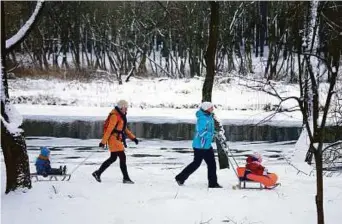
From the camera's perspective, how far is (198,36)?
4797 cm

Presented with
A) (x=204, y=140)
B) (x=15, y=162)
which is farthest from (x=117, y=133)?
(x=15, y=162)

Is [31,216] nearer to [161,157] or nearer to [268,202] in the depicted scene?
[268,202]

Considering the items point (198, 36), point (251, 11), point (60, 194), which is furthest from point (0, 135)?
point (251, 11)

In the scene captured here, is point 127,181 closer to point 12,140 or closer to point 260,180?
point 260,180

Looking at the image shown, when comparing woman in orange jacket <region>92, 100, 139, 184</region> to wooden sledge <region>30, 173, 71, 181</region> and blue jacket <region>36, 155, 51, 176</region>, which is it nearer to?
wooden sledge <region>30, 173, 71, 181</region>

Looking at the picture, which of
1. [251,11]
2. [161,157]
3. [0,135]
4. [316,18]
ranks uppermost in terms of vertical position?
[251,11]

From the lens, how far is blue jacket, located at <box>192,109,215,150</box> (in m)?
10.3

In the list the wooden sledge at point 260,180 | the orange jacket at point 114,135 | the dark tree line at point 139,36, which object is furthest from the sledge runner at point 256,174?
the dark tree line at point 139,36

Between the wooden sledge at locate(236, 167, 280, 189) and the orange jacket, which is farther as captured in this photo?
the orange jacket

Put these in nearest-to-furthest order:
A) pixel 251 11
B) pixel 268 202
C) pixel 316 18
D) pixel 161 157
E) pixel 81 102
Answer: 1. pixel 268 202
2. pixel 316 18
3. pixel 161 157
4. pixel 81 102
5. pixel 251 11

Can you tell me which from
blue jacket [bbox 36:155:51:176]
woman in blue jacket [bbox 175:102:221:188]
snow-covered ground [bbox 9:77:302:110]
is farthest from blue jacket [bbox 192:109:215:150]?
snow-covered ground [bbox 9:77:302:110]

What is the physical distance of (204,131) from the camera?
10.3 metres

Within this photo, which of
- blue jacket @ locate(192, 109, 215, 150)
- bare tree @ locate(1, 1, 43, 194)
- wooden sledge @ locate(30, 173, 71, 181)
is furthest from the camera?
wooden sledge @ locate(30, 173, 71, 181)

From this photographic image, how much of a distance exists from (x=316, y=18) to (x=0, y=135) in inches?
354
